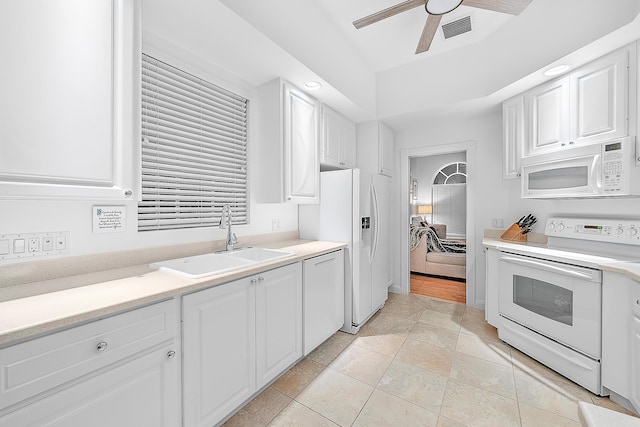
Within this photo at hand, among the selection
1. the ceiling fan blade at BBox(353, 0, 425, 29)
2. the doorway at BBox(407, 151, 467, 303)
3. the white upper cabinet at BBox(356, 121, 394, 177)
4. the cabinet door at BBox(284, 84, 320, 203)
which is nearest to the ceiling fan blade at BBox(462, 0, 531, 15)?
the ceiling fan blade at BBox(353, 0, 425, 29)

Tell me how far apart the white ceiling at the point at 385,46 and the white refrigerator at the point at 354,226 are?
88 centimetres

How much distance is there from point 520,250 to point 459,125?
1.83 m

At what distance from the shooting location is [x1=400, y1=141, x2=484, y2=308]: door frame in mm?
3324

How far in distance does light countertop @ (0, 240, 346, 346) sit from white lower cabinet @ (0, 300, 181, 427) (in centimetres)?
5

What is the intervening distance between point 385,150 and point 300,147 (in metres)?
1.52

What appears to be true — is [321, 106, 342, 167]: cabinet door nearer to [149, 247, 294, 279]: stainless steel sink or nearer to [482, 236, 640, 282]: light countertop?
[149, 247, 294, 279]: stainless steel sink

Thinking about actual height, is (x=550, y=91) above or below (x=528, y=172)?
above

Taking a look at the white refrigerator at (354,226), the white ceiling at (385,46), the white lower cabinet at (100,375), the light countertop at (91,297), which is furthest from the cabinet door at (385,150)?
the white lower cabinet at (100,375)

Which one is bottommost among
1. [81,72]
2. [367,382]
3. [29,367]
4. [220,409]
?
[367,382]

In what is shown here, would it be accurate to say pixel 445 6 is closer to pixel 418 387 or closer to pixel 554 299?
pixel 554 299

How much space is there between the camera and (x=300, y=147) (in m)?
2.46

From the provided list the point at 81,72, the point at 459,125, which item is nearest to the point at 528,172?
the point at 459,125

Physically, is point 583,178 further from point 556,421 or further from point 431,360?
point 431,360

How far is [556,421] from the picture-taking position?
1579 mm
